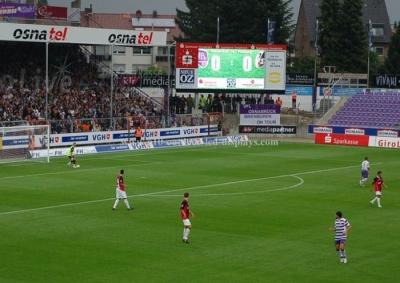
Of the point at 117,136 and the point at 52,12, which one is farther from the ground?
the point at 52,12

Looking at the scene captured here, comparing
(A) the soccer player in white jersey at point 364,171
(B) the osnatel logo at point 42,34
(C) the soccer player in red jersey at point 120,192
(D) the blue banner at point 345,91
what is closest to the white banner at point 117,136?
(B) the osnatel logo at point 42,34

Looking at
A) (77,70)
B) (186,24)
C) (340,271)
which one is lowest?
(340,271)

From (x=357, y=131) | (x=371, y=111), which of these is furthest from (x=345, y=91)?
(x=357, y=131)

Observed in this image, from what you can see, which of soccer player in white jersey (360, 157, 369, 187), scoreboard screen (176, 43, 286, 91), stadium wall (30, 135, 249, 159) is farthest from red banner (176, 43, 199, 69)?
soccer player in white jersey (360, 157, 369, 187)

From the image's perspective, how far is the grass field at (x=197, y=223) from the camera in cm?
2481

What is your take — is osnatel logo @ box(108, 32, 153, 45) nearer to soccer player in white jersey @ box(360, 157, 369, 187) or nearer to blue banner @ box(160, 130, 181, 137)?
blue banner @ box(160, 130, 181, 137)

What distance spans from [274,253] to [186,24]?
104m

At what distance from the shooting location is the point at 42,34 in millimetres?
65188

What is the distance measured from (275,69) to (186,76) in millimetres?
8035

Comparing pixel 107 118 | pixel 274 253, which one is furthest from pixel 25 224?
pixel 107 118

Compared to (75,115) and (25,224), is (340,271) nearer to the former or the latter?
(25,224)

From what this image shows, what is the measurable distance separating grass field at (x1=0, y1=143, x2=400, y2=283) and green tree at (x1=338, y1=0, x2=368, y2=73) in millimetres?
52119

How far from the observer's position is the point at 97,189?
4288cm

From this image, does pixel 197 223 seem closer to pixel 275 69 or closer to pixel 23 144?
pixel 23 144
